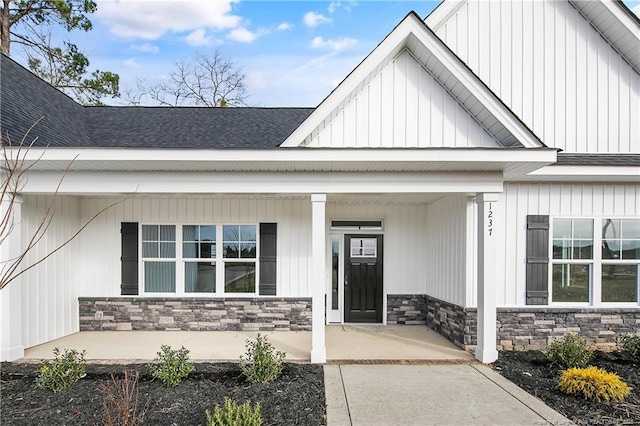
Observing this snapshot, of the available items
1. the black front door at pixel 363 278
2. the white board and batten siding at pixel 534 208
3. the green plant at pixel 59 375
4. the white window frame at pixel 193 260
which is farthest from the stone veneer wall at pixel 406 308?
the green plant at pixel 59 375

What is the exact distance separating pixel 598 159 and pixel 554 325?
2.87 m

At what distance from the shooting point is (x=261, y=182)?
593 cm

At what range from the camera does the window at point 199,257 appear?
26.6ft

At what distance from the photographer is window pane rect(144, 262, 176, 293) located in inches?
318

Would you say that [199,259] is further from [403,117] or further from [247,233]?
[403,117]

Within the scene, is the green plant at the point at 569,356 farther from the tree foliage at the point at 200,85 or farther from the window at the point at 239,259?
the tree foliage at the point at 200,85

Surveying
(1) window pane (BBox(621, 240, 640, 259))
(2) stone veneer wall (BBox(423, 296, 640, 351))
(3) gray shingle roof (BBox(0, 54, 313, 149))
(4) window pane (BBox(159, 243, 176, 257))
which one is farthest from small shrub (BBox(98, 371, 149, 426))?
(1) window pane (BBox(621, 240, 640, 259))

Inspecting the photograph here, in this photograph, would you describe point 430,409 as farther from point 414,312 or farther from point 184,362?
point 414,312

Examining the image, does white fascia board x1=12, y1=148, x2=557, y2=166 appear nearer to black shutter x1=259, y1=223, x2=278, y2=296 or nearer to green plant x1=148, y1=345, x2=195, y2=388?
green plant x1=148, y1=345, x2=195, y2=388

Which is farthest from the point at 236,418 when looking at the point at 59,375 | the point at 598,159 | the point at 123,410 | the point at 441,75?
the point at 598,159

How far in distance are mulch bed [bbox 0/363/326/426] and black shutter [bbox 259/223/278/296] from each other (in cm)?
250

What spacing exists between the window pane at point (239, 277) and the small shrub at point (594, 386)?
547 centimetres

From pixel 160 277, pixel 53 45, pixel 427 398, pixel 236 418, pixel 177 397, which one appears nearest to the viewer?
pixel 236 418

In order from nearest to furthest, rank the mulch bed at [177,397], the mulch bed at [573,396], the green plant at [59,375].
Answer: the mulch bed at [177,397]
the mulch bed at [573,396]
the green plant at [59,375]
